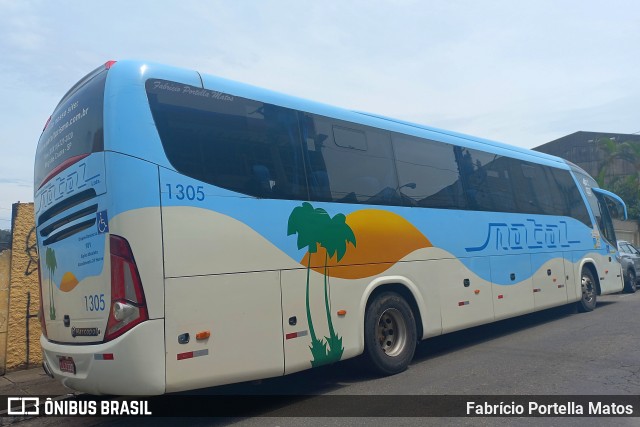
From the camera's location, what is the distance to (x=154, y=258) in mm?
4980

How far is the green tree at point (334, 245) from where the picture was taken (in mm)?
6480

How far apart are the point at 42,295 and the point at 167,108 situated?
2.72m

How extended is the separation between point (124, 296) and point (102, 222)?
0.74 metres

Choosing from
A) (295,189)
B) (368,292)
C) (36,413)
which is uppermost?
(295,189)

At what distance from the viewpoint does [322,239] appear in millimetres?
6582

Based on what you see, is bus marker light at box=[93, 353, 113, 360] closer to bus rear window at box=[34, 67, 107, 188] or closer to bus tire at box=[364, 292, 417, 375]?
bus rear window at box=[34, 67, 107, 188]

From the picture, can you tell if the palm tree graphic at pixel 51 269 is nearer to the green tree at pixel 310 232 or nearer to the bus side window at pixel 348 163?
the green tree at pixel 310 232

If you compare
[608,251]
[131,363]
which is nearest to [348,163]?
[131,363]

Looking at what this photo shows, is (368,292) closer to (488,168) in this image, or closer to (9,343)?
(488,168)

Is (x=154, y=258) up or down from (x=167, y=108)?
down

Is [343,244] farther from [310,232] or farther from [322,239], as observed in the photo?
[310,232]

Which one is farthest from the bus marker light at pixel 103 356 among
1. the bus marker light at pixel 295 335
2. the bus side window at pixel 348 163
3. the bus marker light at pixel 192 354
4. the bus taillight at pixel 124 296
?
the bus side window at pixel 348 163

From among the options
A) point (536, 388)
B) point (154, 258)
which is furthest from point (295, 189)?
point (536, 388)

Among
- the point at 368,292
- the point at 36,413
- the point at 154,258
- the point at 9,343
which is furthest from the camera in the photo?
the point at 9,343
